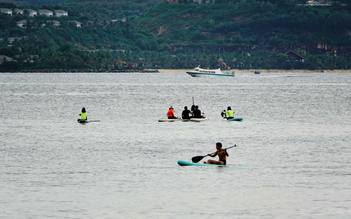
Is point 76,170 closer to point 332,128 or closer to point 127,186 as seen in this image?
point 127,186

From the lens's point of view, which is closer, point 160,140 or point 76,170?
point 76,170

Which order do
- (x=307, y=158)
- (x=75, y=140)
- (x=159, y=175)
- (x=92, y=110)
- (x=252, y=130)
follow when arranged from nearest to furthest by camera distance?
(x=159, y=175), (x=307, y=158), (x=75, y=140), (x=252, y=130), (x=92, y=110)

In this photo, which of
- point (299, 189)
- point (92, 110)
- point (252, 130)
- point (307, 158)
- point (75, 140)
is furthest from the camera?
point (92, 110)

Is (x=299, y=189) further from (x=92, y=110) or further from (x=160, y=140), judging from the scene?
(x=92, y=110)

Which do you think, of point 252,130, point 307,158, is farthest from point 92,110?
point 307,158

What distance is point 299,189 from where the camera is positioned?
31.0 metres

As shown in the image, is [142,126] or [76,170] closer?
[76,170]

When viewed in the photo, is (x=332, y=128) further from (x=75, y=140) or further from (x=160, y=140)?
(x=75, y=140)

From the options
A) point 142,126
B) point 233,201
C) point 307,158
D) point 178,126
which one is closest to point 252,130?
point 178,126

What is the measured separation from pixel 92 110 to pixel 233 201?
199ft

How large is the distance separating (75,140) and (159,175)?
17.5 metres

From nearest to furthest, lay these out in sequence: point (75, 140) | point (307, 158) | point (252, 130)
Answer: point (307, 158), point (75, 140), point (252, 130)

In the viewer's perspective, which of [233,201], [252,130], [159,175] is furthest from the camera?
[252,130]

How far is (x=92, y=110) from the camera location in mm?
87250
